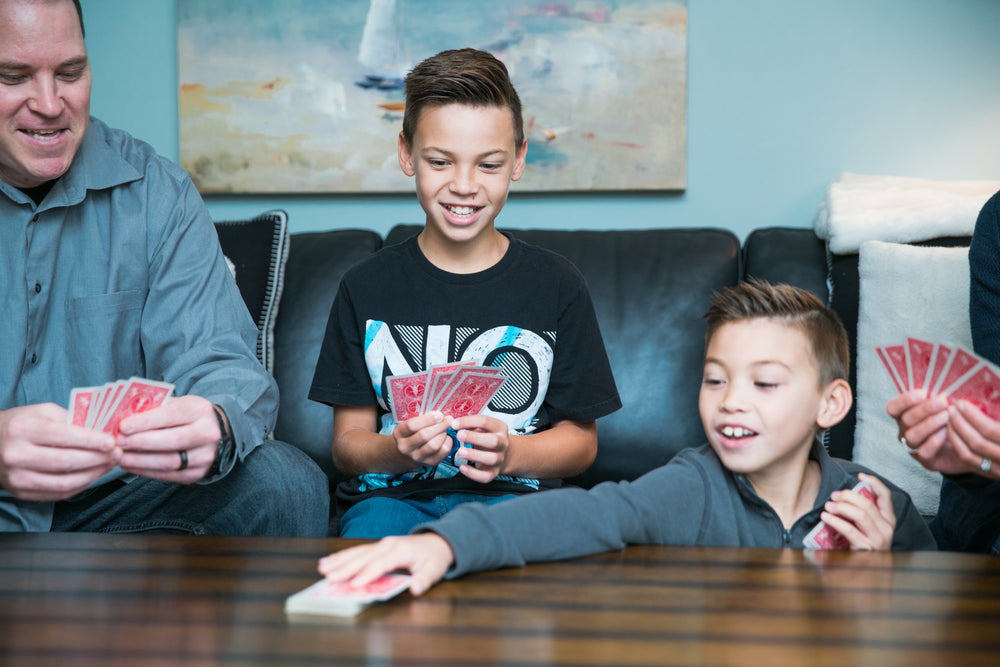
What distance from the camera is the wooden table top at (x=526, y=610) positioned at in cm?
84

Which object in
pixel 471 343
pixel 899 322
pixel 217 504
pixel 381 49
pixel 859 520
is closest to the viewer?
pixel 859 520

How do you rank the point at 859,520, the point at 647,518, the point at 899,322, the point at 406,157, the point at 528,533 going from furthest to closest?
the point at 899,322, the point at 406,157, the point at 859,520, the point at 647,518, the point at 528,533

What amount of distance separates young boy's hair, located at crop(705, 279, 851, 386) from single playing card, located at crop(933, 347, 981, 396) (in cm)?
26

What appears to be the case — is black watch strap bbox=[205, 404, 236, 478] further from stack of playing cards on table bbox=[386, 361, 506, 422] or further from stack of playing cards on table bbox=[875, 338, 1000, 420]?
stack of playing cards on table bbox=[875, 338, 1000, 420]

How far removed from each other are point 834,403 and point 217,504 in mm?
1131

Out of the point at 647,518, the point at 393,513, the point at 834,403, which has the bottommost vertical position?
the point at 393,513

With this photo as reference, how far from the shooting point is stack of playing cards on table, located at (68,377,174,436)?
4.34 ft

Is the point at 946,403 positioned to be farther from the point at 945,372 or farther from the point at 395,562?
the point at 395,562

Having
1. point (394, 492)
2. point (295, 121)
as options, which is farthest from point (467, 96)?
point (295, 121)

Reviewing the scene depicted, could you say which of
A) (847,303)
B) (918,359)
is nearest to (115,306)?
(918,359)

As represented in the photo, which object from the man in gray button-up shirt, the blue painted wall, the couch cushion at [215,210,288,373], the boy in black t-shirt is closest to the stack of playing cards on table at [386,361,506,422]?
the boy in black t-shirt

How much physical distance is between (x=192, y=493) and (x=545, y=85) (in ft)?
6.51

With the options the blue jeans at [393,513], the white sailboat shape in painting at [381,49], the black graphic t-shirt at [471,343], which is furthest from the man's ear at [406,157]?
the white sailboat shape in painting at [381,49]

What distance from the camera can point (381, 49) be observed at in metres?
3.19
